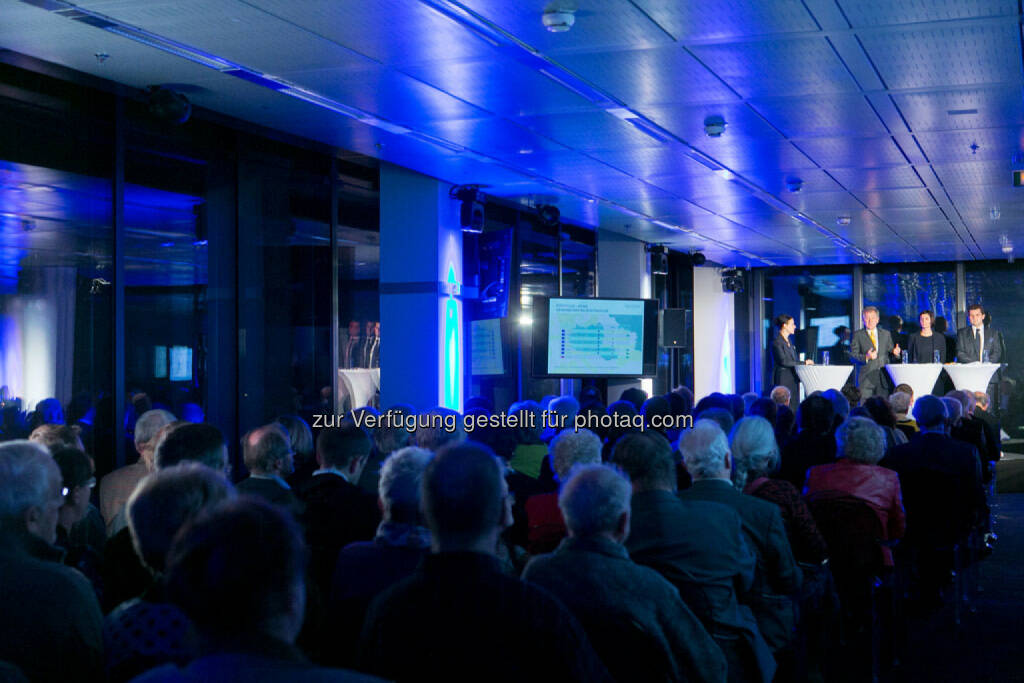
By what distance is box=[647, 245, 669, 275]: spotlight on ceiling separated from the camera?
15375 mm

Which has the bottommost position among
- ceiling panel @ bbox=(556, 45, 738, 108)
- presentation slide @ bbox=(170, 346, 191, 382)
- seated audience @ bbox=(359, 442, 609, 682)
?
seated audience @ bbox=(359, 442, 609, 682)

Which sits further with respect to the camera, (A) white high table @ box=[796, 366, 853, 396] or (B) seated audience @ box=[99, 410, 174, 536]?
(A) white high table @ box=[796, 366, 853, 396]

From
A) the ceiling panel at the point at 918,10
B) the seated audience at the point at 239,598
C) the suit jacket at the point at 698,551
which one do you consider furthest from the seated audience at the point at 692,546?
the ceiling panel at the point at 918,10

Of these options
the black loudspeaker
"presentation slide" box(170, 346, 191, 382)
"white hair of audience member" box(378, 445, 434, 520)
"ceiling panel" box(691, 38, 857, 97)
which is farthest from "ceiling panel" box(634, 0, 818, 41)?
the black loudspeaker

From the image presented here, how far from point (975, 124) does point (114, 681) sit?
6944mm

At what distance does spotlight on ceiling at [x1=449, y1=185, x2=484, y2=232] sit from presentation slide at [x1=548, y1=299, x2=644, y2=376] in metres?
1.29

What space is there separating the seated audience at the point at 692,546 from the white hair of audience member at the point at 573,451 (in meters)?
1.16

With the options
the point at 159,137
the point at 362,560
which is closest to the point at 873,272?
the point at 159,137

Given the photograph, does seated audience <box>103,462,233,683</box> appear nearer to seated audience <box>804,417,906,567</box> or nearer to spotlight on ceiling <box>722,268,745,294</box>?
seated audience <box>804,417,906,567</box>

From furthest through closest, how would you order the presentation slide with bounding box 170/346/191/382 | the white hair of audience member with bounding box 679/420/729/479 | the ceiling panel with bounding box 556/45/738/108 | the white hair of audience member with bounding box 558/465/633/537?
the presentation slide with bounding box 170/346/191/382 → the ceiling panel with bounding box 556/45/738/108 → the white hair of audience member with bounding box 679/420/729/479 → the white hair of audience member with bounding box 558/465/633/537

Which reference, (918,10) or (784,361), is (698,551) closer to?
(918,10)

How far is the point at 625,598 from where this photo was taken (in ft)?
8.48

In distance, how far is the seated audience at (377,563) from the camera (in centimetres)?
296

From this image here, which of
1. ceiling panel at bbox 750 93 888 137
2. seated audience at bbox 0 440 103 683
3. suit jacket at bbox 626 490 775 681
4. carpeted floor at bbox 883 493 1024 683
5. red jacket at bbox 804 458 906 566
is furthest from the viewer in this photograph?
ceiling panel at bbox 750 93 888 137
